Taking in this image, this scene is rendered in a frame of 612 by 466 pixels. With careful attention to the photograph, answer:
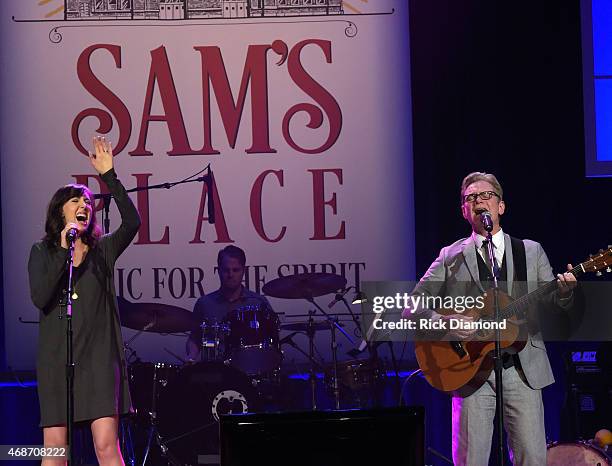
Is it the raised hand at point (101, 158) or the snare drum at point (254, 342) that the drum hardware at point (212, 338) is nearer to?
the snare drum at point (254, 342)

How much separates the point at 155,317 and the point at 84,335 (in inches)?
77.0

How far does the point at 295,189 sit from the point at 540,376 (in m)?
2.77

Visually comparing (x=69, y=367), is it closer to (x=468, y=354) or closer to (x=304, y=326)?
(x=468, y=354)

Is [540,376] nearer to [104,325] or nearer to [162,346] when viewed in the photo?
[104,325]

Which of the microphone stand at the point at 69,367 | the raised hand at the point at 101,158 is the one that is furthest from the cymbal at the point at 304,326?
the microphone stand at the point at 69,367

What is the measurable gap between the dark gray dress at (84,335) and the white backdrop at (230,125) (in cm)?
213

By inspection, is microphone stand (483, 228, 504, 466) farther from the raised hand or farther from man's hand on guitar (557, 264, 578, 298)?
the raised hand

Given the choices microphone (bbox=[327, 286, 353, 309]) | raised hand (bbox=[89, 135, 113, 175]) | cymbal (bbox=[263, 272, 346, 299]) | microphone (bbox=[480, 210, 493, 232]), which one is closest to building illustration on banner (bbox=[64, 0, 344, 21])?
cymbal (bbox=[263, 272, 346, 299])

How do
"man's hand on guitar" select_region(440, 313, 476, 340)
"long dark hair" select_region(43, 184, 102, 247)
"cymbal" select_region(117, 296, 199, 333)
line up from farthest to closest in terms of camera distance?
"cymbal" select_region(117, 296, 199, 333) → "man's hand on guitar" select_region(440, 313, 476, 340) → "long dark hair" select_region(43, 184, 102, 247)

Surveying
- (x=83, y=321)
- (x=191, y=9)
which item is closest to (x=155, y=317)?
(x=83, y=321)

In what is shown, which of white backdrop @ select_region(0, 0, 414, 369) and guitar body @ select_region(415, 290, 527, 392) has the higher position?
white backdrop @ select_region(0, 0, 414, 369)

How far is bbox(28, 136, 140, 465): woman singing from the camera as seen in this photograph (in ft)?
14.3

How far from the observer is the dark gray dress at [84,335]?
14.3 feet

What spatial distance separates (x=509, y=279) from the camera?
468cm
